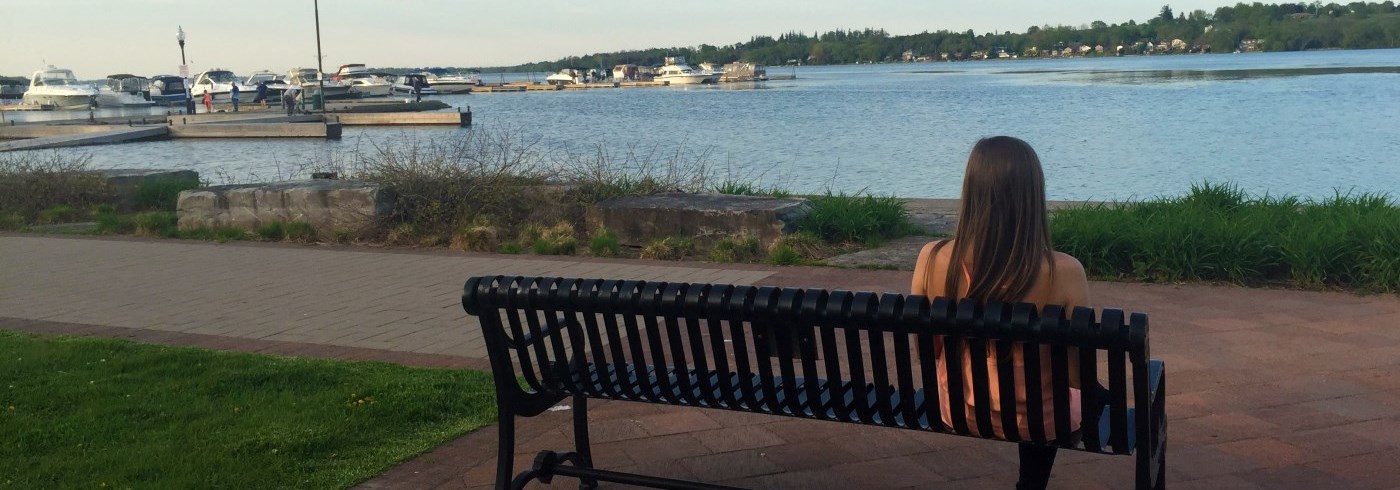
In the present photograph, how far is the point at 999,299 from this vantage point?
3074 millimetres

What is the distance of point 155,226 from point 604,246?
4760mm

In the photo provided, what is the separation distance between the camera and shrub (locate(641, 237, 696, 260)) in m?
9.54

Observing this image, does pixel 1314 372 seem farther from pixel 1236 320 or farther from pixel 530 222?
pixel 530 222

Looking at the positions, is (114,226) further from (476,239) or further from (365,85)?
(365,85)

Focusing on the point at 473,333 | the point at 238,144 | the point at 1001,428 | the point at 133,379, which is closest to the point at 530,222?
the point at 473,333

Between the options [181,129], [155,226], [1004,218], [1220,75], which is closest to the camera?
[1004,218]

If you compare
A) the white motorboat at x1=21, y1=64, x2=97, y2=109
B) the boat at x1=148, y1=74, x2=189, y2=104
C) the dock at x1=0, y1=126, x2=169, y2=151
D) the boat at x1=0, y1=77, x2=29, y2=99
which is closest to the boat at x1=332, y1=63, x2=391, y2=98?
the boat at x1=148, y1=74, x2=189, y2=104

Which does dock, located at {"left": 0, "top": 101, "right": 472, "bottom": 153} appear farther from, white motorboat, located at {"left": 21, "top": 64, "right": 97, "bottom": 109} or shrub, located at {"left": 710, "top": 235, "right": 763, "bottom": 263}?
shrub, located at {"left": 710, "top": 235, "right": 763, "bottom": 263}

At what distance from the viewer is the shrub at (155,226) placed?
457 inches

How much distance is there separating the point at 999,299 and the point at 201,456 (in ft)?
9.34

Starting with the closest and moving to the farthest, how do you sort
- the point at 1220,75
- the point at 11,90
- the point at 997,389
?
the point at 997,389 < the point at 1220,75 < the point at 11,90

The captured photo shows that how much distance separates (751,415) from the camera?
4.93 m

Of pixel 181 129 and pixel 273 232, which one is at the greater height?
pixel 181 129

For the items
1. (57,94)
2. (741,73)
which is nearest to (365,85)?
(57,94)
